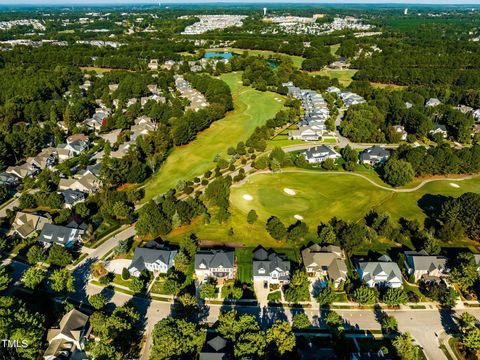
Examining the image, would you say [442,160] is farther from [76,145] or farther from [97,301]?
[76,145]

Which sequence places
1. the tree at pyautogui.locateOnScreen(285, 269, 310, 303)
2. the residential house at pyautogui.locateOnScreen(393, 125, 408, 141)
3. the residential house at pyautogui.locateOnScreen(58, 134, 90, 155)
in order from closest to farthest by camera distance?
the tree at pyautogui.locateOnScreen(285, 269, 310, 303)
the residential house at pyautogui.locateOnScreen(58, 134, 90, 155)
the residential house at pyautogui.locateOnScreen(393, 125, 408, 141)

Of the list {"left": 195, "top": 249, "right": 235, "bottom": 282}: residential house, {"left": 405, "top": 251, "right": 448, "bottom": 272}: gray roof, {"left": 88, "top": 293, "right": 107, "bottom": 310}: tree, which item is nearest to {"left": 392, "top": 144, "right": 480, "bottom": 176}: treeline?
{"left": 405, "top": 251, "right": 448, "bottom": 272}: gray roof

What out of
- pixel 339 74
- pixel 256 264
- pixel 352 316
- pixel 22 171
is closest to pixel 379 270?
pixel 352 316

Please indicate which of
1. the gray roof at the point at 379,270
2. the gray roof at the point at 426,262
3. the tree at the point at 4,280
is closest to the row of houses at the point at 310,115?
the gray roof at the point at 426,262

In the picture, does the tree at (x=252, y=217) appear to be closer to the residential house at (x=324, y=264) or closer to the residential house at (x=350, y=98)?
the residential house at (x=324, y=264)

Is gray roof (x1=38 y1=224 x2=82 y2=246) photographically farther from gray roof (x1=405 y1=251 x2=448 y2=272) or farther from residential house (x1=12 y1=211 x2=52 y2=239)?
gray roof (x1=405 y1=251 x2=448 y2=272)

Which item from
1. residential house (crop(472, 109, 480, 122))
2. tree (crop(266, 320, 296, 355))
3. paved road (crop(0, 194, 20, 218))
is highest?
tree (crop(266, 320, 296, 355))

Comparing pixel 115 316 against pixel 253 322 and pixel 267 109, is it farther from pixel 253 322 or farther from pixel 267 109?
pixel 267 109

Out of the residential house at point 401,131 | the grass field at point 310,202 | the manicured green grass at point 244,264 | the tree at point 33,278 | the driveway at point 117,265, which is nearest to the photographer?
the tree at point 33,278
